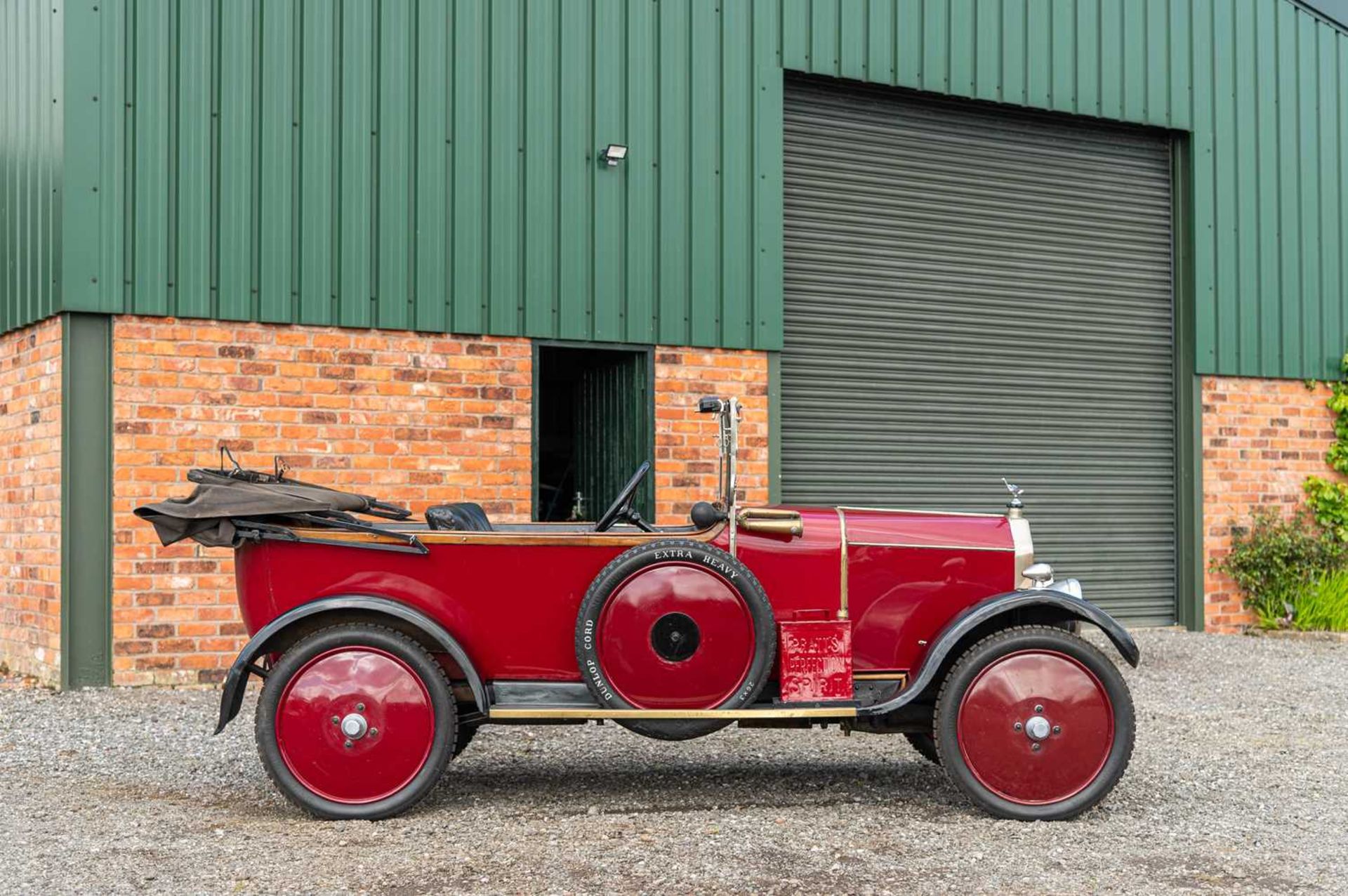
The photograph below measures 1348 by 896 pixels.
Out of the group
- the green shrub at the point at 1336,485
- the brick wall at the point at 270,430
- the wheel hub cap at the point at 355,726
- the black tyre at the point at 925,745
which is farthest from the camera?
the green shrub at the point at 1336,485

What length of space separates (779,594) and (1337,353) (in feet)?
30.1

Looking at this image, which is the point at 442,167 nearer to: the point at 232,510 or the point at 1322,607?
the point at 232,510

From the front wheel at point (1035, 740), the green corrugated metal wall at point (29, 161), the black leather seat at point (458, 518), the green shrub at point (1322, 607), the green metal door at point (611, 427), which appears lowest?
the green shrub at point (1322, 607)

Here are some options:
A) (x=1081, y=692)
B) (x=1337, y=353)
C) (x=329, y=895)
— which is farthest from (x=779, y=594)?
(x=1337, y=353)

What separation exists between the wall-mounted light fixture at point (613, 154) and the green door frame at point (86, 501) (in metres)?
3.44

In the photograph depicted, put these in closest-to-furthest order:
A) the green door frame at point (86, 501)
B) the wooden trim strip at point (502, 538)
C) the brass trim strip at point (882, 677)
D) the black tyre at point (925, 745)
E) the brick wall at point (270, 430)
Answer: the wooden trim strip at point (502, 538)
the brass trim strip at point (882, 677)
the black tyre at point (925, 745)
the green door frame at point (86, 501)
the brick wall at point (270, 430)

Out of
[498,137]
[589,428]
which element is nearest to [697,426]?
[589,428]

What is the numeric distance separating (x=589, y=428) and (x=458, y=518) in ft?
15.5

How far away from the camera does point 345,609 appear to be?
203 inches

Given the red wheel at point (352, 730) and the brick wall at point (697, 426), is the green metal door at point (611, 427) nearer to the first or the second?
the brick wall at point (697, 426)

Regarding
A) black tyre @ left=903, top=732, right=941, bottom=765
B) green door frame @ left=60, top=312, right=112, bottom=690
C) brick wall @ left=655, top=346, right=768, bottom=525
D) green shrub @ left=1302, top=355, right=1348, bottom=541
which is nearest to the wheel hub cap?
black tyre @ left=903, top=732, right=941, bottom=765

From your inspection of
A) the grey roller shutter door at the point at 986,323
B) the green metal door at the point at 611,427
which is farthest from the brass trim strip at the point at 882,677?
the grey roller shutter door at the point at 986,323

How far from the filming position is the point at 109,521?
8008 millimetres

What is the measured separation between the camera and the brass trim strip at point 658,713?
16.7 feet
